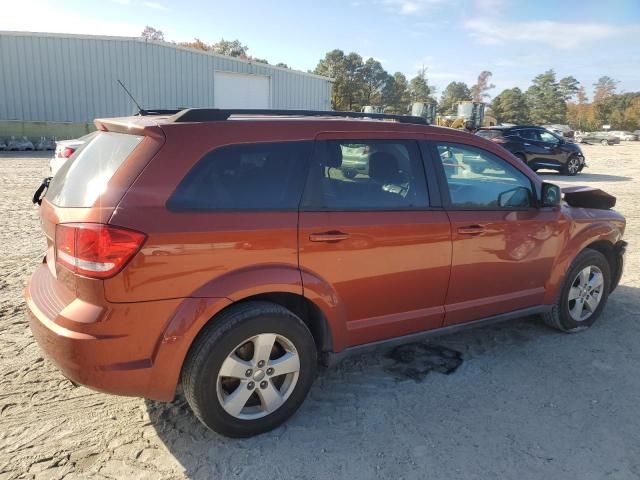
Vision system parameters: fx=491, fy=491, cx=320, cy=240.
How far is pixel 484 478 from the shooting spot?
2.56 metres

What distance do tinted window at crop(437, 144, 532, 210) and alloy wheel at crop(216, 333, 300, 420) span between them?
1.57 metres

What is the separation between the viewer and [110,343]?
2.38 meters

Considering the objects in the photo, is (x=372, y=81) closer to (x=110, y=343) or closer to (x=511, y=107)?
(x=511, y=107)

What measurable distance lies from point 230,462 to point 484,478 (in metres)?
1.34

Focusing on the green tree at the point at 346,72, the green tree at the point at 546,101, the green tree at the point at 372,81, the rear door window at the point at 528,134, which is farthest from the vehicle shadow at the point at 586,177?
the green tree at the point at 546,101

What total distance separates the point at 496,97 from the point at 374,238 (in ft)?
306

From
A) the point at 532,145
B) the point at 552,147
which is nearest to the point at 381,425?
the point at 532,145

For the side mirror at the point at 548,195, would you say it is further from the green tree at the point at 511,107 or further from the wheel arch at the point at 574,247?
the green tree at the point at 511,107

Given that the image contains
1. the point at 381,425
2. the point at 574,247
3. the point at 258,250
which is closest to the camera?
the point at 258,250

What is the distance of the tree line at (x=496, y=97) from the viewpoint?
229ft

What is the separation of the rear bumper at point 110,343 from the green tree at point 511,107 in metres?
87.2

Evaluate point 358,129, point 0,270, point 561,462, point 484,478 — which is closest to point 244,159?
point 358,129

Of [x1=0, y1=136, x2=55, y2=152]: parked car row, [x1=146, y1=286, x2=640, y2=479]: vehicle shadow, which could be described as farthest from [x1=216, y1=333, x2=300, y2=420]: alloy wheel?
[x1=0, y1=136, x2=55, y2=152]: parked car row

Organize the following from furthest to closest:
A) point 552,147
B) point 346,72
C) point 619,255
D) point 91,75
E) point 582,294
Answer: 1. point 346,72
2. point 91,75
3. point 552,147
4. point 619,255
5. point 582,294
